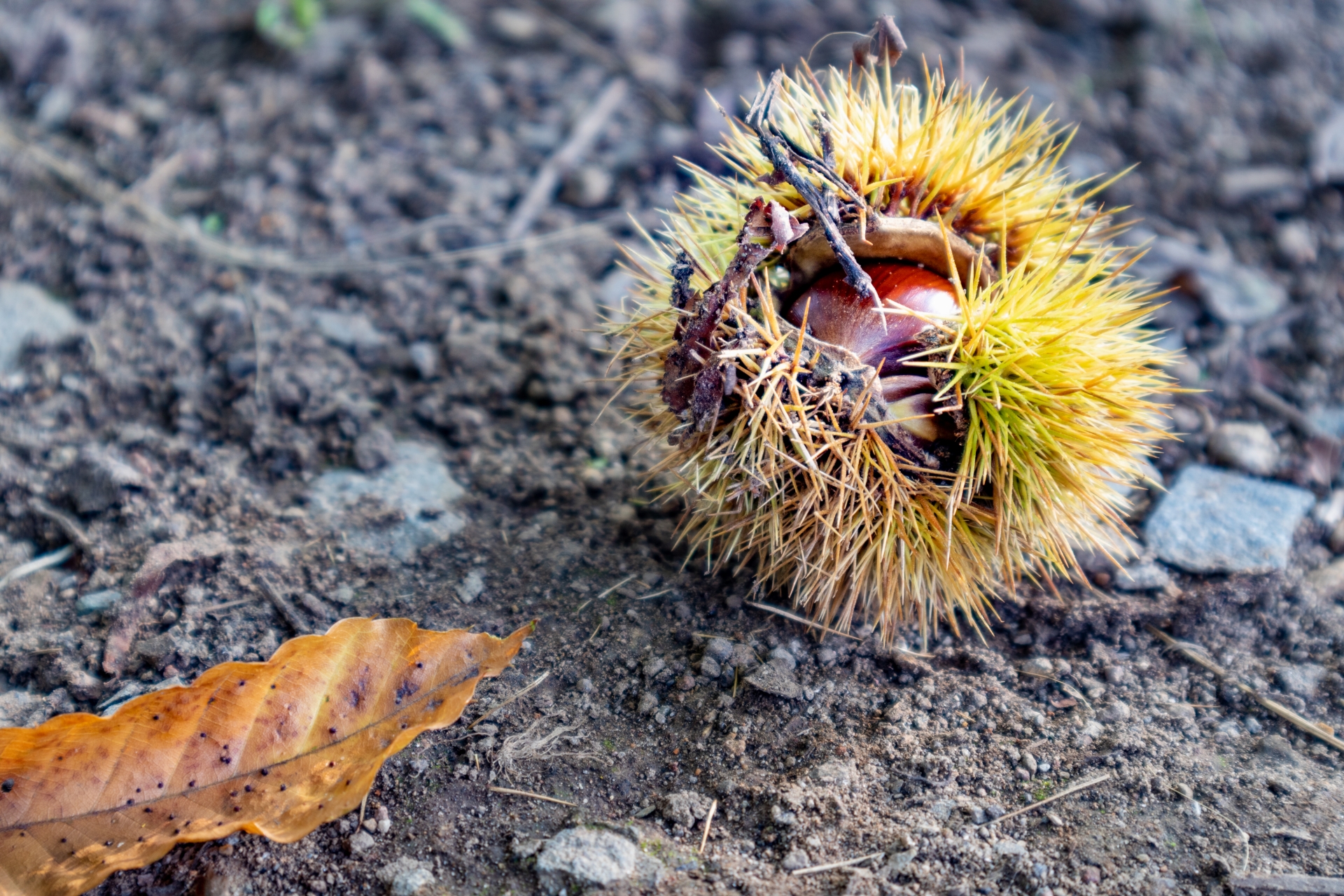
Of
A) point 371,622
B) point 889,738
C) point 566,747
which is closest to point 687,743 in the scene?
point 566,747

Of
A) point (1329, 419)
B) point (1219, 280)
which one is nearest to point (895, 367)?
Result: point (1329, 419)

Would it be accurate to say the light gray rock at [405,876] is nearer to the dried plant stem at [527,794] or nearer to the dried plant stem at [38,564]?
the dried plant stem at [527,794]

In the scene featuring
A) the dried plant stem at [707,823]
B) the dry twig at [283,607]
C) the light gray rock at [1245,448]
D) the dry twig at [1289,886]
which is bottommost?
the dry twig at [283,607]

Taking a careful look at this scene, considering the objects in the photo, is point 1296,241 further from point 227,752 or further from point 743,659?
point 227,752

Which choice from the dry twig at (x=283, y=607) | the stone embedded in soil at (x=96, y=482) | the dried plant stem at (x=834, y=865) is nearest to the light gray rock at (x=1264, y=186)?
the dried plant stem at (x=834, y=865)

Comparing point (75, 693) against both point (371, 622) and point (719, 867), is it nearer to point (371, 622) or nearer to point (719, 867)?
point (371, 622)
